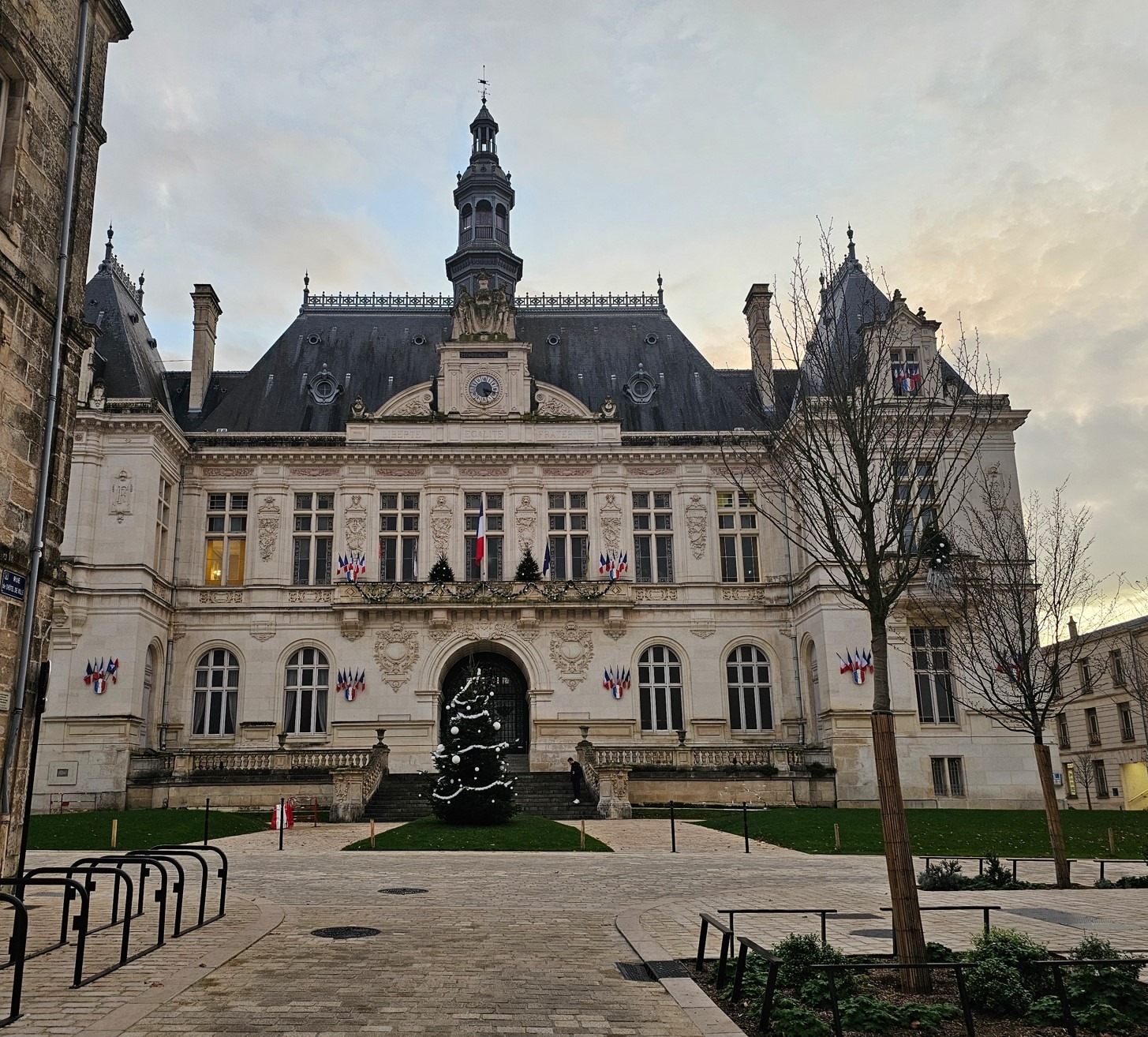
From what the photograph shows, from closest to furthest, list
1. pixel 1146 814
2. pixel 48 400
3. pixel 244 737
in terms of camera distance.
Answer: pixel 48 400
pixel 1146 814
pixel 244 737

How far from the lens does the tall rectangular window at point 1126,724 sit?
5397 cm

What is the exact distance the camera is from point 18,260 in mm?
13766

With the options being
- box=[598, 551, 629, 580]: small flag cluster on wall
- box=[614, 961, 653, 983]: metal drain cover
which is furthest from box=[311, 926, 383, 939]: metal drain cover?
box=[598, 551, 629, 580]: small flag cluster on wall

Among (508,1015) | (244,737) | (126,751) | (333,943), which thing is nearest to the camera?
(508,1015)

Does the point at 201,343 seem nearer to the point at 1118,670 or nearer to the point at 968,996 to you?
the point at 968,996

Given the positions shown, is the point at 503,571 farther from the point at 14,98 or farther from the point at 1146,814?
the point at 14,98

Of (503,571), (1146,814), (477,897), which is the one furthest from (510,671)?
(477,897)

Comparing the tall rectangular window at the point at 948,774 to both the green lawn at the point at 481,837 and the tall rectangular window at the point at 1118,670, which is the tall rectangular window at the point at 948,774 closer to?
the green lawn at the point at 481,837

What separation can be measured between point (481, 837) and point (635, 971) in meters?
15.2

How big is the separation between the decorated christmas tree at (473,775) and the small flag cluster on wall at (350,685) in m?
10.1

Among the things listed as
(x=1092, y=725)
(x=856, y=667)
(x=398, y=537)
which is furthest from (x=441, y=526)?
(x=1092, y=725)

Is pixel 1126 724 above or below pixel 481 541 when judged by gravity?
below

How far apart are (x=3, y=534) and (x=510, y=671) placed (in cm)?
2718

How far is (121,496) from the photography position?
117ft
